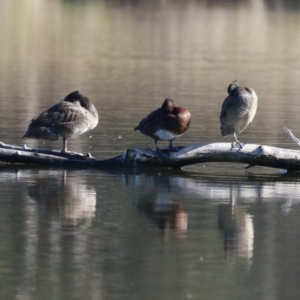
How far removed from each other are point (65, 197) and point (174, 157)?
219cm

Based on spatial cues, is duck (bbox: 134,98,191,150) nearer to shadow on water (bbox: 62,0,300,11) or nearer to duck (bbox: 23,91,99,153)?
duck (bbox: 23,91,99,153)

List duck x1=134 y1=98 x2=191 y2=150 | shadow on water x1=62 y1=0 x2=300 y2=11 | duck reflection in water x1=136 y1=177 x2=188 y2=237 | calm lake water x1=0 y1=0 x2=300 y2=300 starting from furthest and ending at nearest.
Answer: shadow on water x1=62 y1=0 x2=300 y2=11 → duck x1=134 y1=98 x2=191 y2=150 → duck reflection in water x1=136 y1=177 x2=188 y2=237 → calm lake water x1=0 y1=0 x2=300 y2=300

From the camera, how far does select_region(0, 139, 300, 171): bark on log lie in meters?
13.0

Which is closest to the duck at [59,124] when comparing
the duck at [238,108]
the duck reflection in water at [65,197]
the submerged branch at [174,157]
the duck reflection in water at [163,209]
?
the submerged branch at [174,157]

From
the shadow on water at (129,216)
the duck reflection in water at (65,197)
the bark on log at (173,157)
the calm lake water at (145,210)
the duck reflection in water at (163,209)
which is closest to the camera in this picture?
the calm lake water at (145,210)

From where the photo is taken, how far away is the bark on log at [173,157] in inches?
513

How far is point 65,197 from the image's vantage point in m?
11.4

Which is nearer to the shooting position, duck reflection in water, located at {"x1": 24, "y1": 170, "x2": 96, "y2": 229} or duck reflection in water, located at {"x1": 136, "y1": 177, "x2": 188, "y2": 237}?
duck reflection in water, located at {"x1": 136, "y1": 177, "x2": 188, "y2": 237}

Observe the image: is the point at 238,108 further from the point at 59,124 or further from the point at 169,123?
the point at 59,124

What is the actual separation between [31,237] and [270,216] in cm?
252

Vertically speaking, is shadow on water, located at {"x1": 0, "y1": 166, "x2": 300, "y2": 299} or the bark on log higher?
the bark on log

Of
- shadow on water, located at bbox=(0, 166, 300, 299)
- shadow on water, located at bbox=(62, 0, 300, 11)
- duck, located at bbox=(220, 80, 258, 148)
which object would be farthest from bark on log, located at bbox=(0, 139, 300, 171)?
shadow on water, located at bbox=(62, 0, 300, 11)

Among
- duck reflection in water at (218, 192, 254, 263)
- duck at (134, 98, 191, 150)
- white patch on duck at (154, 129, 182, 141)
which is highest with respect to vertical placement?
duck at (134, 98, 191, 150)

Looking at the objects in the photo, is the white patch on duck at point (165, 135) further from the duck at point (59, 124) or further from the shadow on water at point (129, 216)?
the duck at point (59, 124)
